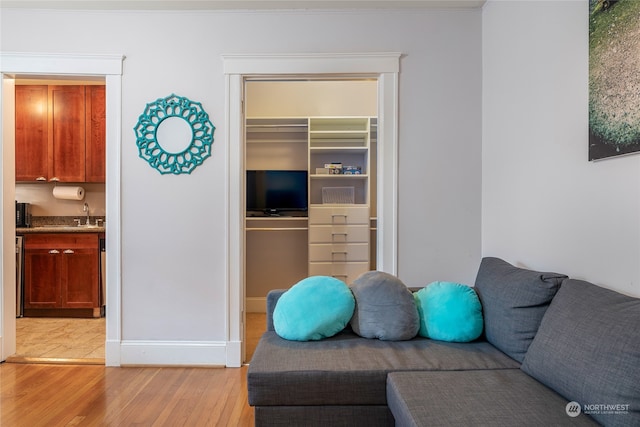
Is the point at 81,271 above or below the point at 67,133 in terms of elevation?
below

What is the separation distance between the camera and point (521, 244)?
2.34 m

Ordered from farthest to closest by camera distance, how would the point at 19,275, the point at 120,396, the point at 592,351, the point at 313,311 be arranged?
the point at 19,275 → the point at 120,396 → the point at 313,311 → the point at 592,351

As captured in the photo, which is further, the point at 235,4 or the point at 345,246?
the point at 345,246

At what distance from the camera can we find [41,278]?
159 inches

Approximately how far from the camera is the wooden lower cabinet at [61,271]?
4039mm

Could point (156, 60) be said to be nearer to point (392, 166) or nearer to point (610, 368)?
point (392, 166)

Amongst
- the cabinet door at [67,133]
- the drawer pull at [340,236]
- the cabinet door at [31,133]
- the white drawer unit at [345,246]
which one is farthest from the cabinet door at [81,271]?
the drawer pull at [340,236]

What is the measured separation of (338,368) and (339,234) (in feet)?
7.74

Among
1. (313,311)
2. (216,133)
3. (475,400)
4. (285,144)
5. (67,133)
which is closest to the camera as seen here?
(475,400)

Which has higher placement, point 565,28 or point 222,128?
point 565,28

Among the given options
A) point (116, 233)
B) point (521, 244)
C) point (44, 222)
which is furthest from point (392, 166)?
point (44, 222)

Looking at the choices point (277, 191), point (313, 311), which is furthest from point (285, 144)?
point (313, 311)

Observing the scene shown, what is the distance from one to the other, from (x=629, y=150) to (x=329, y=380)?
59.4 inches

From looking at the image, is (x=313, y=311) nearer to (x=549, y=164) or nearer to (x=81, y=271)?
(x=549, y=164)
